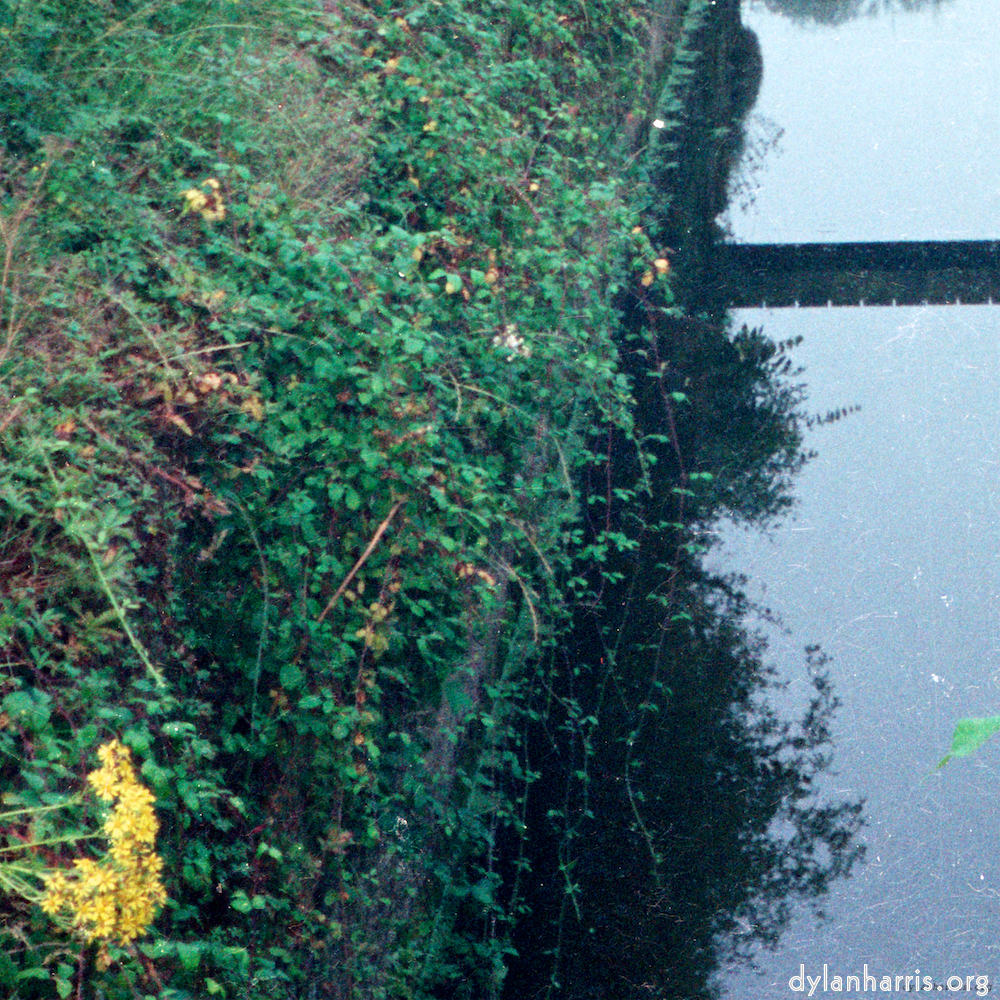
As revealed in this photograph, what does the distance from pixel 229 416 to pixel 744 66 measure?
7.48m

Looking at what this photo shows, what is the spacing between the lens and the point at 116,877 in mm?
1693

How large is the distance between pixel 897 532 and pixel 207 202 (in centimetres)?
307

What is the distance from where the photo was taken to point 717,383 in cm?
547

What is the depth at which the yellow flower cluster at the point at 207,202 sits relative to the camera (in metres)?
2.78

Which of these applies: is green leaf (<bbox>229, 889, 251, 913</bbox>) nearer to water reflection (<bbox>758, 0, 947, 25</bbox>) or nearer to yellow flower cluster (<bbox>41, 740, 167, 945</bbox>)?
yellow flower cluster (<bbox>41, 740, 167, 945</bbox>)

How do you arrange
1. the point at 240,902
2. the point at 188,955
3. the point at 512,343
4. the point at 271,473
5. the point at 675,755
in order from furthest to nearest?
the point at 675,755 < the point at 512,343 < the point at 271,473 < the point at 240,902 < the point at 188,955

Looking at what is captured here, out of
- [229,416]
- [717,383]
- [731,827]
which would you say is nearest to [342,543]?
[229,416]

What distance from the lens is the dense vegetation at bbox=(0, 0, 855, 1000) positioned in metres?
2.09

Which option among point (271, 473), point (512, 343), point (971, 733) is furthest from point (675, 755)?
point (971, 733)

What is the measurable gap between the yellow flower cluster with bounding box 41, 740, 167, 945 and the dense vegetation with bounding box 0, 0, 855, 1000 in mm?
55

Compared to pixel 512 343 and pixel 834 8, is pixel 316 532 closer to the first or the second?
pixel 512 343

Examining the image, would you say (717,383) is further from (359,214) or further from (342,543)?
(342,543)

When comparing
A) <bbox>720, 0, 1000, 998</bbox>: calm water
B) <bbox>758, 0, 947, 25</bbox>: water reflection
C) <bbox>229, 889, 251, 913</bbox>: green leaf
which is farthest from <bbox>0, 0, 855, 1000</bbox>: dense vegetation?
<bbox>758, 0, 947, 25</bbox>: water reflection

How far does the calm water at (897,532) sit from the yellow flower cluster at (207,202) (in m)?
2.07
